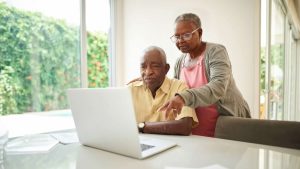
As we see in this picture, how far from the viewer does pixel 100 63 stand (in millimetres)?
2545

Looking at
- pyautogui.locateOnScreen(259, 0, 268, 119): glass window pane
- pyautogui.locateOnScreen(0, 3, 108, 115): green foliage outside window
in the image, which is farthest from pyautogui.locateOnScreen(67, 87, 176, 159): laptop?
pyautogui.locateOnScreen(0, 3, 108, 115): green foliage outside window

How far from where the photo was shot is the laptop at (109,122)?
0.83 m

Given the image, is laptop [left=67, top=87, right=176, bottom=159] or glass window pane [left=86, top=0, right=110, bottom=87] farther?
glass window pane [left=86, top=0, right=110, bottom=87]

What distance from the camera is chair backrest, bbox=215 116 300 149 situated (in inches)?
47.0

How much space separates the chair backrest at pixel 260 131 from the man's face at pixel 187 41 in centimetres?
51

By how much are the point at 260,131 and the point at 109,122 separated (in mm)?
867

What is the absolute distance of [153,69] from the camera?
1584 mm

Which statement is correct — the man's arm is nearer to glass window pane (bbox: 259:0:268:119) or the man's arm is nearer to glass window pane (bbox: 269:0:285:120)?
glass window pane (bbox: 259:0:268:119)

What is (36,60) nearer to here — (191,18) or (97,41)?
(97,41)

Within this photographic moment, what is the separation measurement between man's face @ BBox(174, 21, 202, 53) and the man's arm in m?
0.52

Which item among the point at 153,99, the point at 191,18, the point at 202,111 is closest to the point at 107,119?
the point at 153,99

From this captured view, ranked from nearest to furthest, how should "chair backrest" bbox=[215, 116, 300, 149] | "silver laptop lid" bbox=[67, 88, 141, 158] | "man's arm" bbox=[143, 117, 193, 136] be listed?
1. "silver laptop lid" bbox=[67, 88, 141, 158]
2. "chair backrest" bbox=[215, 116, 300, 149]
3. "man's arm" bbox=[143, 117, 193, 136]

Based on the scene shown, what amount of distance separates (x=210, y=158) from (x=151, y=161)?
0.23m

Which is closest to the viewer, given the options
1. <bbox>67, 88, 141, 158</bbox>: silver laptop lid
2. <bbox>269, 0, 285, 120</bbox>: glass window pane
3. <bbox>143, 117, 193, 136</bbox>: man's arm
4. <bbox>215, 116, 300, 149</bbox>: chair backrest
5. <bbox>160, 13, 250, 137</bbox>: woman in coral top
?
<bbox>67, 88, 141, 158</bbox>: silver laptop lid
